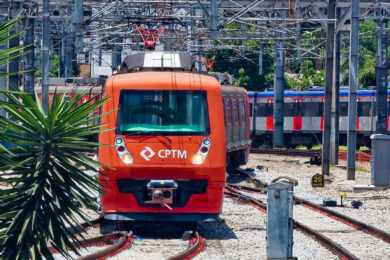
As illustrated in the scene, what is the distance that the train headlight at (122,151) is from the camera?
52.5 ft

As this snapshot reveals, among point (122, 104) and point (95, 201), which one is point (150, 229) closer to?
point (122, 104)

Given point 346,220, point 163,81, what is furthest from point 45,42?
point 163,81

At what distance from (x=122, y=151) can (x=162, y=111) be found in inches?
33.9

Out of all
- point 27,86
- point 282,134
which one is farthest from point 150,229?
point 282,134

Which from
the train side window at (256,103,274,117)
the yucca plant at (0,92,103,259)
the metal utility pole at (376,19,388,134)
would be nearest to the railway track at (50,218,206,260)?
the yucca plant at (0,92,103,259)

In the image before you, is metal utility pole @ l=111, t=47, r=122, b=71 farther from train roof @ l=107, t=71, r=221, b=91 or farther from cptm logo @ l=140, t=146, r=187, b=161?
cptm logo @ l=140, t=146, r=187, b=161

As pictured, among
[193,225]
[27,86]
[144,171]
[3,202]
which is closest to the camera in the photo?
[3,202]

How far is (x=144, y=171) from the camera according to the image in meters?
15.9

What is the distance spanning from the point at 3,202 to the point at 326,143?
90.4 feet

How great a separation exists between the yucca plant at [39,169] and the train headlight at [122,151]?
10125mm

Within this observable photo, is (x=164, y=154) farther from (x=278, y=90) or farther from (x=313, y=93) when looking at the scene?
(x=313, y=93)

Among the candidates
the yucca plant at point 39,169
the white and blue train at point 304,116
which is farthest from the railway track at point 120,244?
the white and blue train at point 304,116

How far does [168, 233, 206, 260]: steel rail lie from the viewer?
13.5 m

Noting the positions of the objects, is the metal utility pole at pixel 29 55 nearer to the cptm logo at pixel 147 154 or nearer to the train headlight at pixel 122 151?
the train headlight at pixel 122 151
